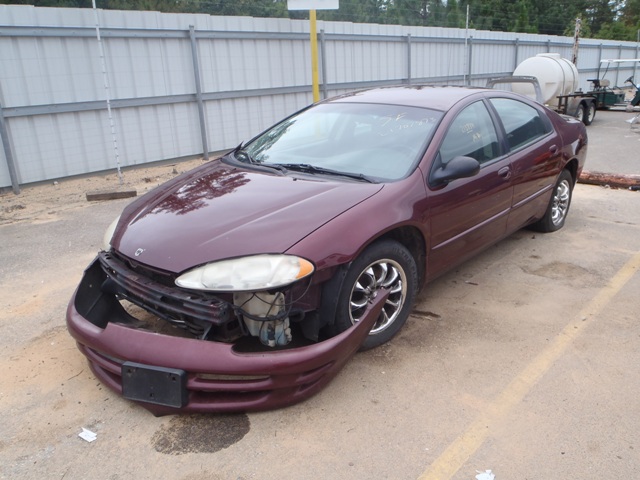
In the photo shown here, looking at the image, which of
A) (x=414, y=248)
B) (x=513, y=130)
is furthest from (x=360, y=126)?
(x=513, y=130)

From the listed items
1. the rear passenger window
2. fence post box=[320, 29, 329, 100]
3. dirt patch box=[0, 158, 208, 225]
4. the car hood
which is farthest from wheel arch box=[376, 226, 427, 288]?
fence post box=[320, 29, 329, 100]

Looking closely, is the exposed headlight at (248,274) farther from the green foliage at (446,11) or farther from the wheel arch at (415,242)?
the green foliage at (446,11)

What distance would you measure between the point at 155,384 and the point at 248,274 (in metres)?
0.68

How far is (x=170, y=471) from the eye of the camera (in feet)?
7.80

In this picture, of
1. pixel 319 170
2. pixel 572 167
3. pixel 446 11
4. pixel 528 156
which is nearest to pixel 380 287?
pixel 319 170

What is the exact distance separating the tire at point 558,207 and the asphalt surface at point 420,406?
1.11 m

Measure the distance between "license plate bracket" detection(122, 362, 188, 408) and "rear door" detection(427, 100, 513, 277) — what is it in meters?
1.83

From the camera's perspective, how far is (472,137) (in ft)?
13.1

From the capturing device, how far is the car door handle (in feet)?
13.5

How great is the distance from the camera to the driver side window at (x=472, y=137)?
3732mm

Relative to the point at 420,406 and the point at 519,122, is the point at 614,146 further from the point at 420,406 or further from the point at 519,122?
the point at 420,406

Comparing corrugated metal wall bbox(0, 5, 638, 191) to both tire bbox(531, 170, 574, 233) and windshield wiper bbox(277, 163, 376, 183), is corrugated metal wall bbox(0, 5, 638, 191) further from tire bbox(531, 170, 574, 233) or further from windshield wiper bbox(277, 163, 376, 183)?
tire bbox(531, 170, 574, 233)

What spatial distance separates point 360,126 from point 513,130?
4.78ft

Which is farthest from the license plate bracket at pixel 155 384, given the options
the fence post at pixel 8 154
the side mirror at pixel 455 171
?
the fence post at pixel 8 154
